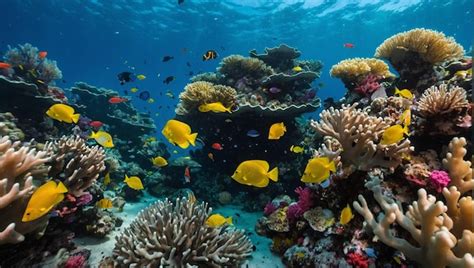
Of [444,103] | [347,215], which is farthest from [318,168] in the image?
[444,103]

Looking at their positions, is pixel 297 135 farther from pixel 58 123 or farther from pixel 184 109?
pixel 58 123

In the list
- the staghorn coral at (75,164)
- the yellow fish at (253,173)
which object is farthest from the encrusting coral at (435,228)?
the staghorn coral at (75,164)

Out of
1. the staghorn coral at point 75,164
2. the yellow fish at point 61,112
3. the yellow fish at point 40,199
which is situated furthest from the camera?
the yellow fish at point 61,112

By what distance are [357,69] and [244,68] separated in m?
3.58

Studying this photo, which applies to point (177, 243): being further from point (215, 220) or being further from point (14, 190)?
point (14, 190)

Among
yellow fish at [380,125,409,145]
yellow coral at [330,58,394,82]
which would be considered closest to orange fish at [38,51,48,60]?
yellow coral at [330,58,394,82]

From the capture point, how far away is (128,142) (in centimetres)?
1319

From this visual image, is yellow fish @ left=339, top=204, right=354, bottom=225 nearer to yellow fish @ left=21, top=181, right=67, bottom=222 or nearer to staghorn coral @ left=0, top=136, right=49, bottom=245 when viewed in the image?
yellow fish @ left=21, top=181, right=67, bottom=222

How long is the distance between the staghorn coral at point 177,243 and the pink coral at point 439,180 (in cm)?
283

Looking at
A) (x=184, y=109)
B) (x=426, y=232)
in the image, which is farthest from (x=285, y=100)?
(x=426, y=232)

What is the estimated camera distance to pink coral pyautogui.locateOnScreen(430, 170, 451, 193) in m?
3.80

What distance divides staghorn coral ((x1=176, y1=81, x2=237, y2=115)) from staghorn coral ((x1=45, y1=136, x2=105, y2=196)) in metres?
3.09

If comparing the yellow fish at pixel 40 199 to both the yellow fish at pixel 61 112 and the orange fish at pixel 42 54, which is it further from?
the orange fish at pixel 42 54

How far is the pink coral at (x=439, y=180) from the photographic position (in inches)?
149
